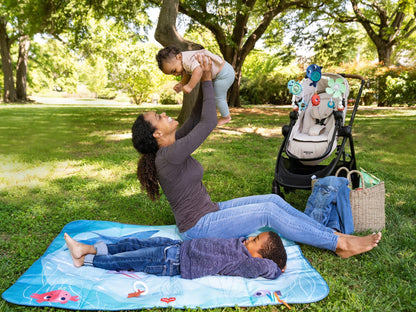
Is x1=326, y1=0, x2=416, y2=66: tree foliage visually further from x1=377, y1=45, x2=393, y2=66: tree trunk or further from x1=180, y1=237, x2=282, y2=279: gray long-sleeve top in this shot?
x1=180, y1=237, x2=282, y2=279: gray long-sleeve top

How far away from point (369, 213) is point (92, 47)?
2137 centimetres

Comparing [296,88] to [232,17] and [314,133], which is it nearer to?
[314,133]

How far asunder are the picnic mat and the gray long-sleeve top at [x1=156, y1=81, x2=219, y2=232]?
51 centimetres

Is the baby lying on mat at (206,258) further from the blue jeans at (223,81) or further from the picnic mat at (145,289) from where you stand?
the blue jeans at (223,81)

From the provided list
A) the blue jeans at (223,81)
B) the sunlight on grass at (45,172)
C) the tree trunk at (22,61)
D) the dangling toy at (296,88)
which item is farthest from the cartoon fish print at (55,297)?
the tree trunk at (22,61)

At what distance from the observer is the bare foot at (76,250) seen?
8.58 feet

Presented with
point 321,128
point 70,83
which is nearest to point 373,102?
point 321,128

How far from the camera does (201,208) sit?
2.73 metres

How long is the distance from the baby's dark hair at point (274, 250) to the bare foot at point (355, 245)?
1.81ft

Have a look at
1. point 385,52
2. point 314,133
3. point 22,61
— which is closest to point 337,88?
point 314,133

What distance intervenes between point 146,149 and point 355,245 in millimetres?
1875

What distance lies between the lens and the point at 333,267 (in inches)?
106

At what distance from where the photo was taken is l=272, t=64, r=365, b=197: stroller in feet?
12.4

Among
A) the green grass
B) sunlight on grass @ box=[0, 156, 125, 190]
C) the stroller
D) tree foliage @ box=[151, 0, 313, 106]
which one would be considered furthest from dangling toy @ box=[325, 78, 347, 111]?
tree foliage @ box=[151, 0, 313, 106]
